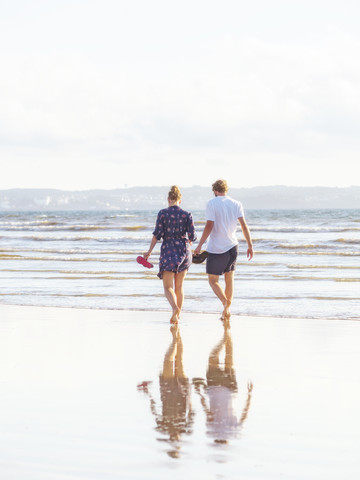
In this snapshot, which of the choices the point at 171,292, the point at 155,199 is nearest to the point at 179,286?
the point at 171,292

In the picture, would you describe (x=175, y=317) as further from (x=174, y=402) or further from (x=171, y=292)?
(x=174, y=402)

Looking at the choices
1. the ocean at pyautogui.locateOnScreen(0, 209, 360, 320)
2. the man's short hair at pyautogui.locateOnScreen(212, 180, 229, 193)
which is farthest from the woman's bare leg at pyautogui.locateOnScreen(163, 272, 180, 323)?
the ocean at pyautogui.locateOnScreen(0, 209, 360, 320)

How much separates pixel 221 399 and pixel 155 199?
454 feet

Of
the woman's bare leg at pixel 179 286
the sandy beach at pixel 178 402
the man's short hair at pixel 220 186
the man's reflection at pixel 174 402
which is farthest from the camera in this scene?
the man's short hair at pixel 220 186

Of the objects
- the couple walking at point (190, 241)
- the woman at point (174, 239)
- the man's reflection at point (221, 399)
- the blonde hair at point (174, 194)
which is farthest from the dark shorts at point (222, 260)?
the man's reflection at point (221, 399)

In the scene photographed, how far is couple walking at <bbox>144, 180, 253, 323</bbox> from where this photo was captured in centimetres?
859

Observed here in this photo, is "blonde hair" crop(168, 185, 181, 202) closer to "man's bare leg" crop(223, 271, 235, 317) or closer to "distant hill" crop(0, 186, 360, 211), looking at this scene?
"man's bare leg" crop(223, 271, 235, 317)

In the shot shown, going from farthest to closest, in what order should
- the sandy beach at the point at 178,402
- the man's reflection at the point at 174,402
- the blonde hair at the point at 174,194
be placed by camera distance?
the blonde hair at the point at 174,194, the man's reflection at the point at 174,402, the sandy beach at the point at 178,402

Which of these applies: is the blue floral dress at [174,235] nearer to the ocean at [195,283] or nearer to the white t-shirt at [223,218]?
the white t-shirt at [223,218]

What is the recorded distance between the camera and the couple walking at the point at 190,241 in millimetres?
8594

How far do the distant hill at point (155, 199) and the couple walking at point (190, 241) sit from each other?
130 m

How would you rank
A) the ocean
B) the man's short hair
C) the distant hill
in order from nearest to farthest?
the man's short hair, the ocean, the distant hill

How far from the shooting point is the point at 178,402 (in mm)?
5000

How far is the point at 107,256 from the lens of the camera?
21.3m
